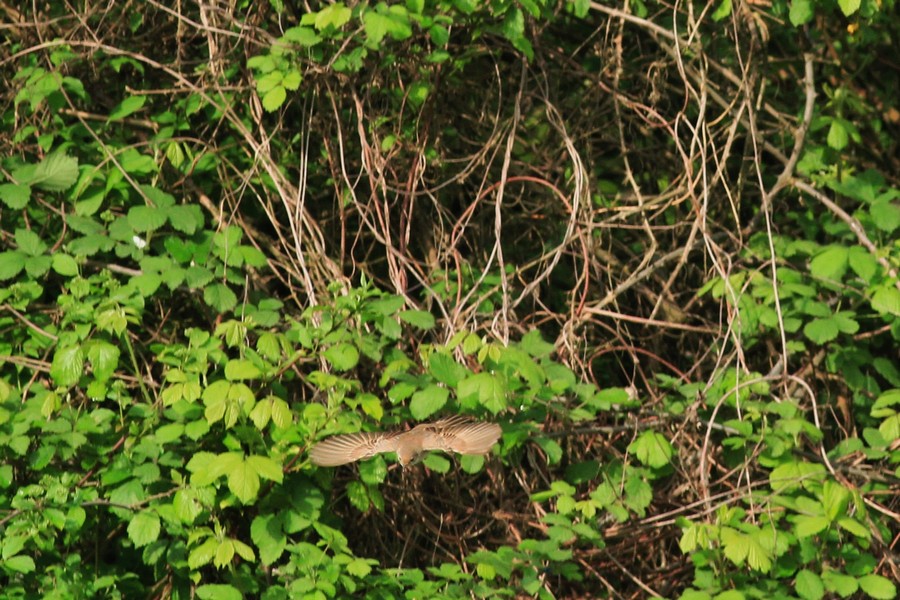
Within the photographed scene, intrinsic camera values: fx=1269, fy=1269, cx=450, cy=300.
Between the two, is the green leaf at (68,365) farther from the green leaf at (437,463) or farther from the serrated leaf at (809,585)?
the serrated leaf at (809,585)

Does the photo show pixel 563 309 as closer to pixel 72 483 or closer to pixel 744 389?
pixel 744 389

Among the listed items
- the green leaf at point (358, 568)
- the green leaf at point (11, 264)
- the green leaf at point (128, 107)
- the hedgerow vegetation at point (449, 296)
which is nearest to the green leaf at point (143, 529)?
the hedgerow vegetation at point (449, 296)

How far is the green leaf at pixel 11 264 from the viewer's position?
3556 mm

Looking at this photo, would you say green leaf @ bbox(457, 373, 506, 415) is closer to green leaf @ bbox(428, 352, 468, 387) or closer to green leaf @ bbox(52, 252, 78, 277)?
green leaf @ bbox(428, 352, 468, 387)

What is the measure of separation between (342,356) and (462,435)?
1.25 feet

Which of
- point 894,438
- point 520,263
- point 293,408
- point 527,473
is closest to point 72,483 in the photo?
point 293,408

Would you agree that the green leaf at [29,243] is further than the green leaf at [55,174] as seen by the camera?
No

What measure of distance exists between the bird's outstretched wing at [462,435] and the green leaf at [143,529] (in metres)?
0.72

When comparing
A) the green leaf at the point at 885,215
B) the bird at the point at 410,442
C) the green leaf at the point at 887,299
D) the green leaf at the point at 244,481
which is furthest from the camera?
the green leaf at the point at 885,215

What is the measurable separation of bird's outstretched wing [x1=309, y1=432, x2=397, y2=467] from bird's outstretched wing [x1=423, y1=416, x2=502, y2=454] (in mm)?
108

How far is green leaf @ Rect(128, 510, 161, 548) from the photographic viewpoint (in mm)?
3215

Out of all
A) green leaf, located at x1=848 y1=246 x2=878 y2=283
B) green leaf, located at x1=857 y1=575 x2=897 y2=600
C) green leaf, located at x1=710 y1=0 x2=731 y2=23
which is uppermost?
green leaf, located at x1=710 y1=0 x2=731 y2=23

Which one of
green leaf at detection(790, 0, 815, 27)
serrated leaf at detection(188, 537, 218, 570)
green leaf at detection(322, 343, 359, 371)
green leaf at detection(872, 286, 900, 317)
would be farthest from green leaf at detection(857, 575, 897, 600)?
serrated leaf at detection(188, 537, 218, 570)

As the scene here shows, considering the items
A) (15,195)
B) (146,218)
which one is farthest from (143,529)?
(15,195)
